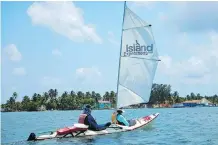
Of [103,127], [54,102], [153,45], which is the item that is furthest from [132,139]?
[54,102]

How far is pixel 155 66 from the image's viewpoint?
3456cm

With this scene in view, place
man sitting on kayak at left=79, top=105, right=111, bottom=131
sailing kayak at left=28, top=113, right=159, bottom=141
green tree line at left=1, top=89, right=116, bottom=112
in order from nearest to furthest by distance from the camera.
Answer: sailing kayak at left=28, top=113, right=159, bottom=141 < man sitting on kayak at left=79, top=105, right=111, bottom=131 < green tree line at left=1, top=89, right=116, bottom=112

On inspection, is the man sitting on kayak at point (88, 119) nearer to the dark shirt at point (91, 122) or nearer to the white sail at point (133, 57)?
the dark shirt at point (91, 122)

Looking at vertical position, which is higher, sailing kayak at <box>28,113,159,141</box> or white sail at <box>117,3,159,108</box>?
white sail at <box>117,3,159,108</box>

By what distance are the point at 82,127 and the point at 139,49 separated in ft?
28.4

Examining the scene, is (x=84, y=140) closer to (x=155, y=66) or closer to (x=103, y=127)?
(x=103, y=127)

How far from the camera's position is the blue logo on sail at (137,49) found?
3359 centimetres

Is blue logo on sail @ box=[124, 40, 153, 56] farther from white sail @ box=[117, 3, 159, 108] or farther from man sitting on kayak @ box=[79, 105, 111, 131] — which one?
man sitting on kayak @ box=[79, 105, 111, 131]

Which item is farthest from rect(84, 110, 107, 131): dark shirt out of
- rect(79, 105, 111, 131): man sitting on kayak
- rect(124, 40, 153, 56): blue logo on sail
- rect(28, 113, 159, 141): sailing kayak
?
rect(124, 40, 153, 56): blue logo on sail

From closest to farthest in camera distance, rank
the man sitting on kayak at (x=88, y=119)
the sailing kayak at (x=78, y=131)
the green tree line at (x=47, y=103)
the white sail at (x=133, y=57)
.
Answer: the sailing kayak at (x=78, y=131) → the man sitting on kayak at (x=88, y=119) → the white sail at (x=133, y=57) → the green tree line at (x=47, y=103)

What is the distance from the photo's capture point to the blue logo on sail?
33594 mm

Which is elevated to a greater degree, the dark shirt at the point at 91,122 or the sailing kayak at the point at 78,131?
the dark shirt at the point at 91,122

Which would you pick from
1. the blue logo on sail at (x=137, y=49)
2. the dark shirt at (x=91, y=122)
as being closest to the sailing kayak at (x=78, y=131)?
the dark shirt at (x=91, y=122)

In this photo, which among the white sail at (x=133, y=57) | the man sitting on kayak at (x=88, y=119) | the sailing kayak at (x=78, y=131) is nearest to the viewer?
the sailing kayak at (x=78, y=131)
